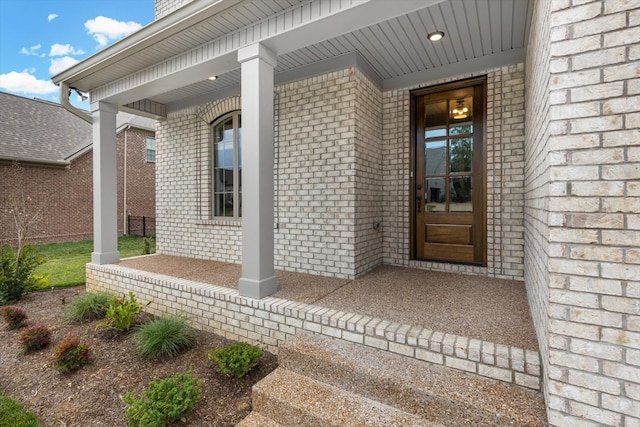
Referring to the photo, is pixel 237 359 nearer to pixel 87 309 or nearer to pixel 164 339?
pixel 164 339

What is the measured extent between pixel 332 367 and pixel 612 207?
1730 millimetres

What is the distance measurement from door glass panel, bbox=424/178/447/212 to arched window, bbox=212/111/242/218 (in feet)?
9.80

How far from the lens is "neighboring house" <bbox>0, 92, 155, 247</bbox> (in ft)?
30.9

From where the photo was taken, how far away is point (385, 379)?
1.83 m

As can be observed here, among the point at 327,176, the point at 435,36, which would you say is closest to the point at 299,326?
the point at 327,176

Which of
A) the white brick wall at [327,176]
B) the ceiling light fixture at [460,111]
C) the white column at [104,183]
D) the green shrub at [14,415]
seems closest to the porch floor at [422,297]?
the white brick wall at [327,176]

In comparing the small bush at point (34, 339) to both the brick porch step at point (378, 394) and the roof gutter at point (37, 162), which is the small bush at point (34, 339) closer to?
the brick porch step at point (378, 394)

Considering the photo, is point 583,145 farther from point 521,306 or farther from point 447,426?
point 521,306

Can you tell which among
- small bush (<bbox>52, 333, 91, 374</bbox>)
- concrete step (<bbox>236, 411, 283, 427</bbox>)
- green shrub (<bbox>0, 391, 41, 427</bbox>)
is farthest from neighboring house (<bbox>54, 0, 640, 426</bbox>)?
green shrub (<bbox>0, 391, 41, 427</bbox>)

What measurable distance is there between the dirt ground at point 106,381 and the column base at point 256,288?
54 cm

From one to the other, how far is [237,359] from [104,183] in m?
3.88

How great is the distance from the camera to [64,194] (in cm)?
1067

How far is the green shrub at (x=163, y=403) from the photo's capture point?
73.3 inches

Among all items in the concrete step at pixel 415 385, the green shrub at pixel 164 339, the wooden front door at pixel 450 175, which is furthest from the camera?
the wooden front door at pixel 450 175
